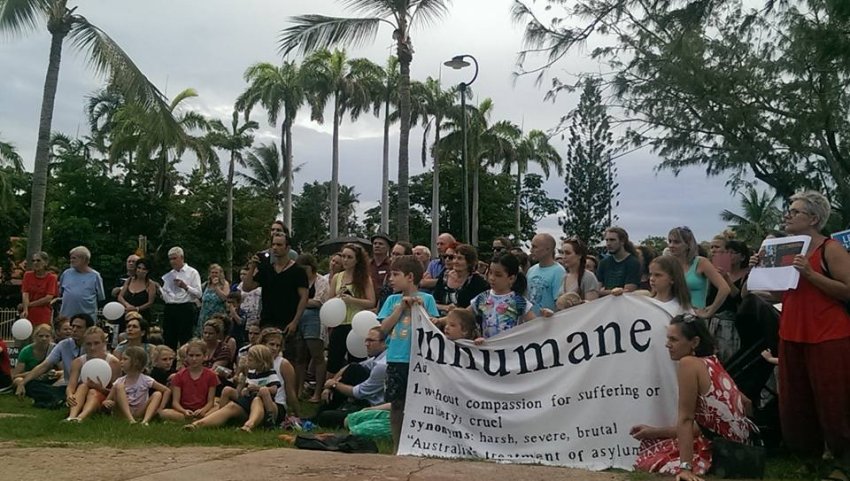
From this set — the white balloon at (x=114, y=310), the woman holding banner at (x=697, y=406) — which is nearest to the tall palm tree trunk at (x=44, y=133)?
the white balloon at (x=114, y=310)

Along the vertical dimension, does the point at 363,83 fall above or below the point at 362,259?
above

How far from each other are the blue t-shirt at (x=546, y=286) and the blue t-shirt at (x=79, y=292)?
6.50 meters

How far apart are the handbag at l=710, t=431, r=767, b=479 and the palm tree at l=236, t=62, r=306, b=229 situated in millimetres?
37993

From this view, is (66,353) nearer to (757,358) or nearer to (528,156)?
(757,358)

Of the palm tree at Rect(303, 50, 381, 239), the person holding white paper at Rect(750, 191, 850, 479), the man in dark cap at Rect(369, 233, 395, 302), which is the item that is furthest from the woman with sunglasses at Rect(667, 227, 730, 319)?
the palm tree at Rect(303, 50, 381, 239)

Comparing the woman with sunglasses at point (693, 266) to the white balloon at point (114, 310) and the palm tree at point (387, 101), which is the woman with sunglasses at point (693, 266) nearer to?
the white balloon at point (114, 310)

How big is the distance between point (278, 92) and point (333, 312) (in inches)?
1408

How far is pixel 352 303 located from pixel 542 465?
3474 millimetres

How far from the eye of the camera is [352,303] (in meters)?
8.70

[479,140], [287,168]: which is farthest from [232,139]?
[479,140]

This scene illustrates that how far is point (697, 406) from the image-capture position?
526cm

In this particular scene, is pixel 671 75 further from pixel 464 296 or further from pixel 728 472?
→ pixel 728 472

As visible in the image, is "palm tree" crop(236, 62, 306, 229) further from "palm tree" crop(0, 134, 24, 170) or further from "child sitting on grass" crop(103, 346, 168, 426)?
"child sitting on grass" crop(103, 346, 168, 426)

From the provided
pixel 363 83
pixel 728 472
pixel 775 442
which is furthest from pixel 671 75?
pixel 363 83
